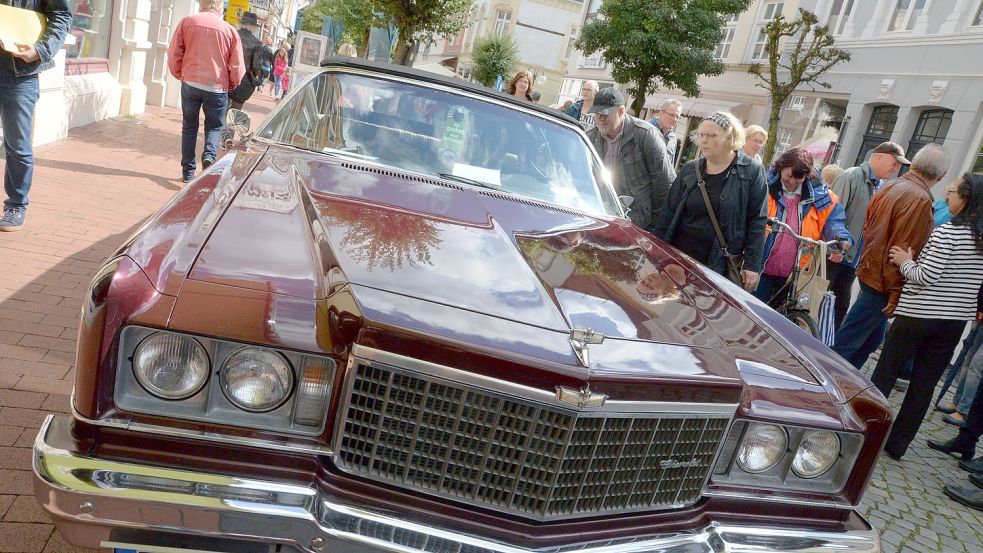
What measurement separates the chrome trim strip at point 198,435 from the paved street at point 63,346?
869mm

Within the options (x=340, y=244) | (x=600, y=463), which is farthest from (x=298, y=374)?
(x=600, y=463)

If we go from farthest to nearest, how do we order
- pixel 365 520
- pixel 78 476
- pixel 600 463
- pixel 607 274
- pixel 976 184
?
pixel 976 184 → pixel 607 274 → pixel 600 463 → pixel 365 520 → pixel 78 476

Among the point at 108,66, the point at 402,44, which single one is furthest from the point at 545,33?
the point at 108,66

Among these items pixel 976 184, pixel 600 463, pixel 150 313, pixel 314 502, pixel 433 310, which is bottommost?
pixel 314 502

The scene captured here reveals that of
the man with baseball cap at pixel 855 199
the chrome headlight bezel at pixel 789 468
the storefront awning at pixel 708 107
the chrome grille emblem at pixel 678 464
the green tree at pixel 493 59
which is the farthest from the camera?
the green tree at pixel 493 59

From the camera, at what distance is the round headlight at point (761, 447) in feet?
6.95

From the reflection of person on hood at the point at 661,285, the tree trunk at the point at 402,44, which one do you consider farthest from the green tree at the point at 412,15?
the reflection of person on hood at the point at 661,285

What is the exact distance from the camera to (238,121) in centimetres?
382

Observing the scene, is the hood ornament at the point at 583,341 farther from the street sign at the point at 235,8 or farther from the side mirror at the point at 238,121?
the street sign at the point at 235,8

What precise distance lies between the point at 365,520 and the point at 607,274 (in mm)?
1142

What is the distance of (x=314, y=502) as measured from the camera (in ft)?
5.52

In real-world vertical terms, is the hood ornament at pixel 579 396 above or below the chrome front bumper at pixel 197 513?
above

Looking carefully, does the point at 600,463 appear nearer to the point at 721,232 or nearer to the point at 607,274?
the point at 607,274

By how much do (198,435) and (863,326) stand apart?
16.9ft
